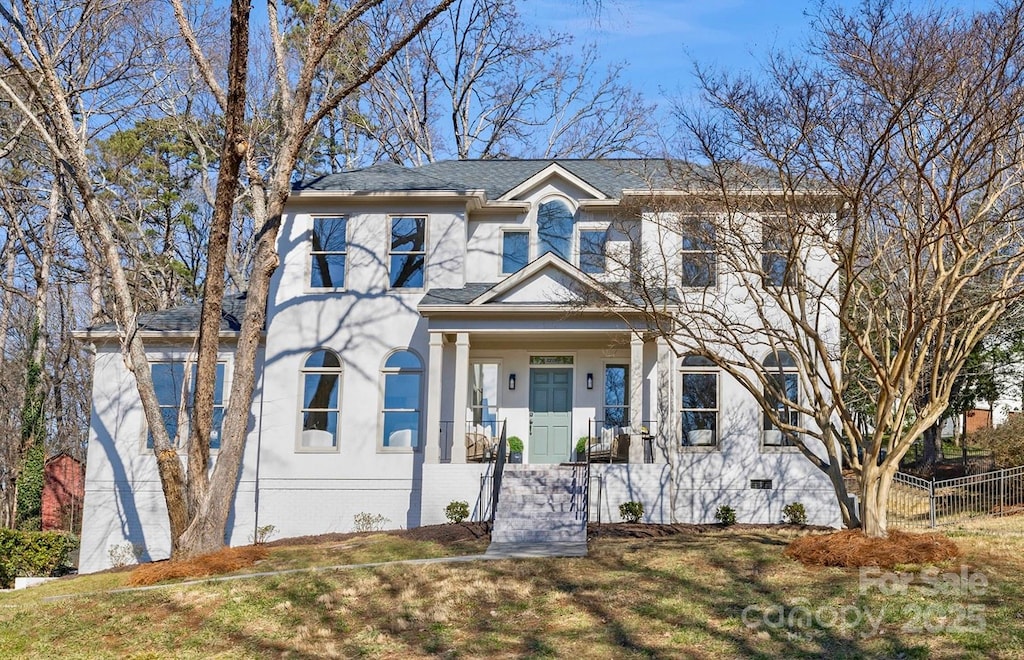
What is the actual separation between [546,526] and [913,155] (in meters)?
8.11

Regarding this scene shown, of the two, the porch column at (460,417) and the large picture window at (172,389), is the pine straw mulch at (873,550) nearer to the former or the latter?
the porch column at (460,417)

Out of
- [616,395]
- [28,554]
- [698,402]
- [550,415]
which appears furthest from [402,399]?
[28,554]

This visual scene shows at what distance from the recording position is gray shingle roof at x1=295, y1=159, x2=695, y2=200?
21844 mm

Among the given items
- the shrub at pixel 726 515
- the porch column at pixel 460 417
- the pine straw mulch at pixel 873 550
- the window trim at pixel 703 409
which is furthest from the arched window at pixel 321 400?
the pine straw mulch at pixel 873 550

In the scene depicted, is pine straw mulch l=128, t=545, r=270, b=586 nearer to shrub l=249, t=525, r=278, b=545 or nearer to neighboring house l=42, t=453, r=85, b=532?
shrub l=249, t=525, r=278, b=545

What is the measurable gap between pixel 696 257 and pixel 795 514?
497cm

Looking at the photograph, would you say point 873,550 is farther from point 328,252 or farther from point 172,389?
point 172,389

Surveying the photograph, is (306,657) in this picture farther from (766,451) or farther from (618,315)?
(766,451)

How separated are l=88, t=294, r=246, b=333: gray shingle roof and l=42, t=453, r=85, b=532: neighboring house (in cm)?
878

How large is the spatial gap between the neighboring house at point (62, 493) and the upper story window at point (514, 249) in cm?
1452

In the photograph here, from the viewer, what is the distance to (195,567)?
15031mm

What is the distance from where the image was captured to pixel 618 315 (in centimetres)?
1944

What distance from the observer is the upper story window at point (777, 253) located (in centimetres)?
1379

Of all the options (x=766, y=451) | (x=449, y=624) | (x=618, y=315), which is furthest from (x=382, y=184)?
(x=449, y=624)
